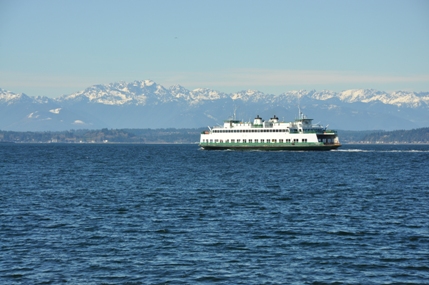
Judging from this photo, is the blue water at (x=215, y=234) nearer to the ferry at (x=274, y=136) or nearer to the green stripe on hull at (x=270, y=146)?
the green stripe on hull at (x=270, y=146)

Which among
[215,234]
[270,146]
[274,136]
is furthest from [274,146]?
[215,234]

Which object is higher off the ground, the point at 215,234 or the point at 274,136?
the point at 274,136

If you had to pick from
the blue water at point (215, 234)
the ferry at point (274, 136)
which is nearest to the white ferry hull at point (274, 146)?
the ferry at point (274, 136)

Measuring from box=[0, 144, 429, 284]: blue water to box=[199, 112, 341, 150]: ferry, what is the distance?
92.7m

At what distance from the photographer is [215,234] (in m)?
39.7

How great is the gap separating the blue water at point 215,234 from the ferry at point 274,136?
304 feet

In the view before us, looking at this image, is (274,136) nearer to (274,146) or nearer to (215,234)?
(274,146)

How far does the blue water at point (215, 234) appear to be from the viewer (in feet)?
100

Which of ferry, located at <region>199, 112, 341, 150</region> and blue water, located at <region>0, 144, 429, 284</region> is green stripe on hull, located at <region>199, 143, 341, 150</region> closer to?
ferry, located at <region>199, 112, 341, 150</region>

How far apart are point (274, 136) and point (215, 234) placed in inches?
5057

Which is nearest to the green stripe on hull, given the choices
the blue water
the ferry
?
the ferry

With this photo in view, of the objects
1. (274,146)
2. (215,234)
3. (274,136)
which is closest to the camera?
(215,234)

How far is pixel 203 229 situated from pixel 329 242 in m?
8.56

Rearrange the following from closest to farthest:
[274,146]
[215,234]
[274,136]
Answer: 1. [215,234]
2. [274,146]
3. [274,136]
